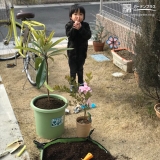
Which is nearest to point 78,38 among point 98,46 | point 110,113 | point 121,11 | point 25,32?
point 25,32

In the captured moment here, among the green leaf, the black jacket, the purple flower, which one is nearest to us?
the green leaf

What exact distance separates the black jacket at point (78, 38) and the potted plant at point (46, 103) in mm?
690

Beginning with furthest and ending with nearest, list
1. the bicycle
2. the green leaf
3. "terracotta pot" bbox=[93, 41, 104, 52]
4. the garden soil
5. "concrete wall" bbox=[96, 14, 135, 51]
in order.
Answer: "terracotta pot" bbox=[93, 41, 104, 52] < "concrete wall" bbox=[96, 14, 135, 51] < the bicycle < the garden soil < the green leaf

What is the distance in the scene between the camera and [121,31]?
19.0 feet

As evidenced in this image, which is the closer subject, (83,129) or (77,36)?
(83,129)

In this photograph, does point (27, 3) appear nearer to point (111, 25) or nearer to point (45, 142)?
point (111, 25)

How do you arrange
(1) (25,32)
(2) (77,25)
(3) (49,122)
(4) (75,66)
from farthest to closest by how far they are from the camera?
(1) (25,32) → (4) (75,66) → (2) (77,25) → (3) (49,122)

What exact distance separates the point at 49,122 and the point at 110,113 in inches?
40.1

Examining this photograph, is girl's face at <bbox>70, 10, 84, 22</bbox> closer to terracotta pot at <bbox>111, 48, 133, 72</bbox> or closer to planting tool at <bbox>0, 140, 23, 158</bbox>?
→ terracotta pot at <bbox>111, 48, 133, 72</bbox>

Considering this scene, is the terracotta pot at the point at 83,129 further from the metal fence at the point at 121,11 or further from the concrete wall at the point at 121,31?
the metal fence at the point at 121,11

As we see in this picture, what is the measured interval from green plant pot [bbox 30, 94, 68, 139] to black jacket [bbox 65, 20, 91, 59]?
1.11 m

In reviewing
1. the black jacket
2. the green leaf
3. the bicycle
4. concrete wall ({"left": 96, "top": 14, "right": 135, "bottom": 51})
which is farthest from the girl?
concrete wall ({"left": 96, "top": 14, "right": 135, "bottom": 51})

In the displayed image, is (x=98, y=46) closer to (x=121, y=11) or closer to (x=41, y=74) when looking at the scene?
(x=121, y=11)

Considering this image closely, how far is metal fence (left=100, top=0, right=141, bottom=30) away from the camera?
542cm
